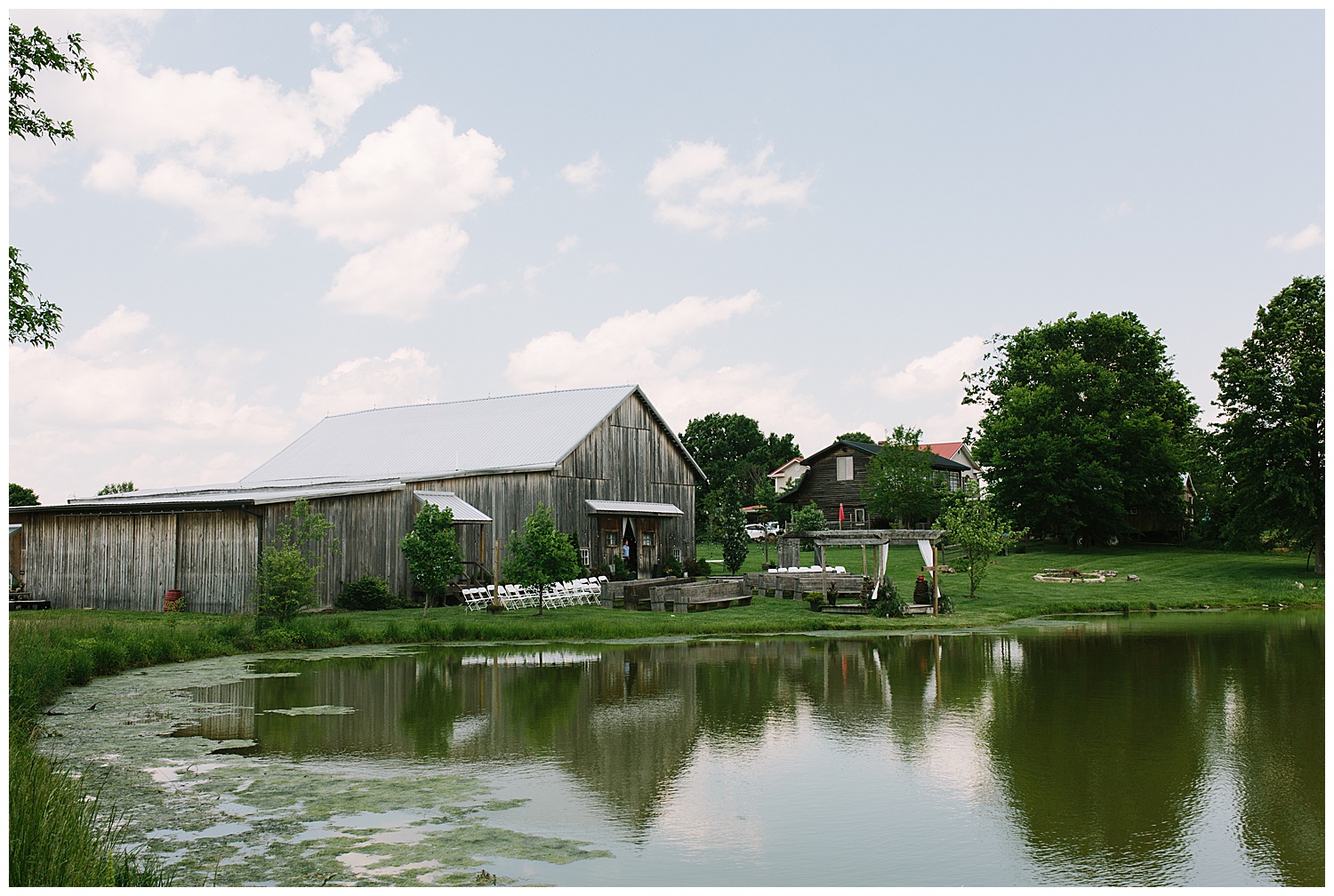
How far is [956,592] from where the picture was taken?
34031mm

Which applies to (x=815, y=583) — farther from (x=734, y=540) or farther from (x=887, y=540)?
(x=734, y=540)

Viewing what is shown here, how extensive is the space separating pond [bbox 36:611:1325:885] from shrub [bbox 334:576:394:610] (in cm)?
998

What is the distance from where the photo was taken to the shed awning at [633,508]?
35938 millimetres

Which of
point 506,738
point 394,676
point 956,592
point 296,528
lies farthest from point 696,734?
point 956,592

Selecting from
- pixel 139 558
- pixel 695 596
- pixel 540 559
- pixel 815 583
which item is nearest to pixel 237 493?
pixel 139 558

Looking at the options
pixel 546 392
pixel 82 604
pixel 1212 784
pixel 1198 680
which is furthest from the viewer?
pixel 546 392

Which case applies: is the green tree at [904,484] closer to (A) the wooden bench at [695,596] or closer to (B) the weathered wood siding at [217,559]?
(A) the wooden bench at [695,596]

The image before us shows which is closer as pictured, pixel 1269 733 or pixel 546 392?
pixel 1269 733

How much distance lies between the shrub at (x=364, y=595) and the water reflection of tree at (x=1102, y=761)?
17.4 meters

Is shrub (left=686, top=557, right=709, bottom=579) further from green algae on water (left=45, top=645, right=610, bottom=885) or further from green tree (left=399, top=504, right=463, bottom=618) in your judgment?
green algae on water (left=45, top=645, right=610, bottom=885)

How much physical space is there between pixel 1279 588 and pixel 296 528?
101ft

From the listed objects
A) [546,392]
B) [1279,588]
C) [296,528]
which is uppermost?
[546,392]

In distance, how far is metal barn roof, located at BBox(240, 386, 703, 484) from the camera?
3590 centimetres

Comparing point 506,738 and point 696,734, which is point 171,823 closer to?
point 506,738
